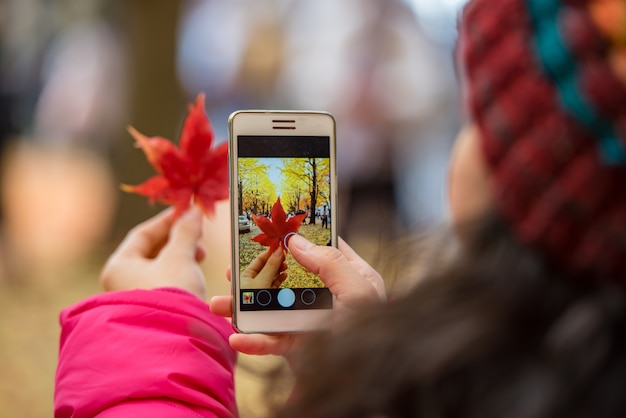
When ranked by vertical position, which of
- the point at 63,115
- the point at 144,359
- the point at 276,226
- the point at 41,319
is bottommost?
the point at 41,319

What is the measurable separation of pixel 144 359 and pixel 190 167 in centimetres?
22

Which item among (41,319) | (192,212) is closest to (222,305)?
(192,212)

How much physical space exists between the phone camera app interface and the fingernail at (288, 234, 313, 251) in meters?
0.01

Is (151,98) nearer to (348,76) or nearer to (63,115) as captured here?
(63,115)

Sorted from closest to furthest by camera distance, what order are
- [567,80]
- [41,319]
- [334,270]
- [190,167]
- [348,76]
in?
[567,80]
[334,270]
[190,167]
[41,319]
[348,76]

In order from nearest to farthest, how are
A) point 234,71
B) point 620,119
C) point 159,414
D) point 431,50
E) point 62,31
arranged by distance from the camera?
1. point 620,119
2. point 159,414
3. point 431,50
4. point 234,71
5. point 62,31

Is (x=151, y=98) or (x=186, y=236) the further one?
(x=151, y=98)

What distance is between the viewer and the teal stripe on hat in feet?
1.09

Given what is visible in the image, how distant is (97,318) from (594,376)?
17.3 inches

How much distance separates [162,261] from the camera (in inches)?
30.1

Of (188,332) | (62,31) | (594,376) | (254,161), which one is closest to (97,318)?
(188,332)

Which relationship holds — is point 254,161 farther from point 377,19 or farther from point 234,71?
point 234,71

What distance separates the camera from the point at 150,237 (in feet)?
2.64

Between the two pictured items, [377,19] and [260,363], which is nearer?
[260,363]
